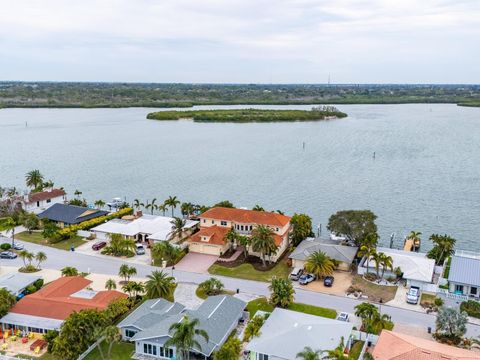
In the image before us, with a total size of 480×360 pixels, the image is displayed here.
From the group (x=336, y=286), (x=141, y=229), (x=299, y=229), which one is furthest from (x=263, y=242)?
(x=141, y=229)

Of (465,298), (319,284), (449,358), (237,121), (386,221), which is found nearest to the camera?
(449,358)

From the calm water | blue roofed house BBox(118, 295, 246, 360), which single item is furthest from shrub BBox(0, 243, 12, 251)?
the calm water

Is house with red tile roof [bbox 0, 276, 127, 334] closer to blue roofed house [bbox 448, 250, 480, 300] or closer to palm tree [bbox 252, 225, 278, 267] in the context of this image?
palm tree [bbox 252, 225, 278, 267]

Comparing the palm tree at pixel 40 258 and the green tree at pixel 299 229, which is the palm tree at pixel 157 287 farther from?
the green tree at pixel 299 229

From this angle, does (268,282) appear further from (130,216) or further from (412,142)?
(412,142)

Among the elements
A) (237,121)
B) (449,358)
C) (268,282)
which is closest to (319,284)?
(268,282)

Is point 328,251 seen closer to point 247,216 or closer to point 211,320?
point 247,216
